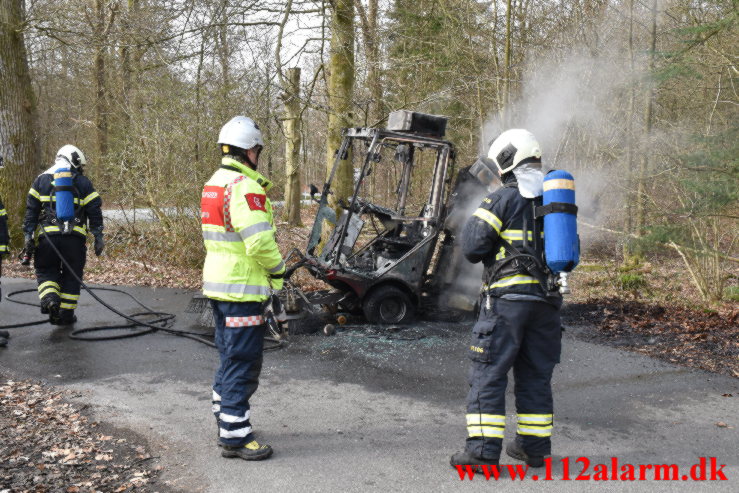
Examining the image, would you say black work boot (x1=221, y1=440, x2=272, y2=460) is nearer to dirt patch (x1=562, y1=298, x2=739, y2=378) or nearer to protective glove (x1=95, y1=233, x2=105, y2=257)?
protective glove (x1=95, y1=233, x2=105, y2=257)

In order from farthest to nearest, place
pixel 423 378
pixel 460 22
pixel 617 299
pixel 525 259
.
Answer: pixel 460 22
pixel 617 299
pixel 423 378
pixel 525 259

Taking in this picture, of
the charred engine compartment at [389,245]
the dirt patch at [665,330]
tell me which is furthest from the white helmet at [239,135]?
the dirt patch at [665,330]

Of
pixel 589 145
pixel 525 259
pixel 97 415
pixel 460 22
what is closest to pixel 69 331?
pixel 97 415

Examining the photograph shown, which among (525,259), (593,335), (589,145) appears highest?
(589,145)

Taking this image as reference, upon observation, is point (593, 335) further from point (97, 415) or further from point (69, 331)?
point (69, 331)

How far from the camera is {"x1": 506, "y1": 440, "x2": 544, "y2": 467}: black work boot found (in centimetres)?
390

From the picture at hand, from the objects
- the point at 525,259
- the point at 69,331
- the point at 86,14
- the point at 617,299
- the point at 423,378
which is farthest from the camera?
the point at 86,14

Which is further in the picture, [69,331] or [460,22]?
[460,22]

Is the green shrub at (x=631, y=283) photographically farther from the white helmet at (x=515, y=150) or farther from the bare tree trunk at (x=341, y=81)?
the white helmet at (x=515, y=150)

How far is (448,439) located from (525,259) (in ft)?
4.58

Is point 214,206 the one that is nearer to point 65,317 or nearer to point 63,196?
point 63,196

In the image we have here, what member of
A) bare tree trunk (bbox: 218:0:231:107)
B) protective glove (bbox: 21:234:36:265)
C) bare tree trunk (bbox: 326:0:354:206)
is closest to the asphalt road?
protective glove (bbox: 21:234:36:265)

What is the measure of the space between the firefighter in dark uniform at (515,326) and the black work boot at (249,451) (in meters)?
1.19

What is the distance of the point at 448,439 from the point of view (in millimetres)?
4324
